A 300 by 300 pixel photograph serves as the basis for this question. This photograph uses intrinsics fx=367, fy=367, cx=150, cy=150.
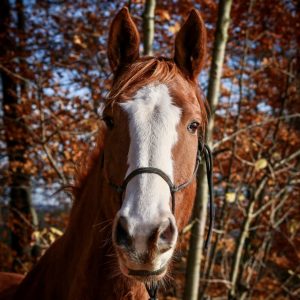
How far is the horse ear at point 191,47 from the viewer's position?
8.68ft

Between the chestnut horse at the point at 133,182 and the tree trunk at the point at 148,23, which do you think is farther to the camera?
the tree trunk at the point at 148,23

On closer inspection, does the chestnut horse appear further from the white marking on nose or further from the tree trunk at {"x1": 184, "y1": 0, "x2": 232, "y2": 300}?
the tree trunk at {"x1": 184, "y1": 0, "x2": 232, "y2": 300}

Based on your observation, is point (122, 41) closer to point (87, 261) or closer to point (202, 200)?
point (87, 261)

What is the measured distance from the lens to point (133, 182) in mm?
1931

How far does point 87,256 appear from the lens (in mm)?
2393

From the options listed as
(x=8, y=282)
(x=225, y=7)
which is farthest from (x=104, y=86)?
(x=8, y=282)

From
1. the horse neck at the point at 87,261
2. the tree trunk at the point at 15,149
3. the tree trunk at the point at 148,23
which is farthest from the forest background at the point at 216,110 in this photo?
the horse neck at the point at 87,261

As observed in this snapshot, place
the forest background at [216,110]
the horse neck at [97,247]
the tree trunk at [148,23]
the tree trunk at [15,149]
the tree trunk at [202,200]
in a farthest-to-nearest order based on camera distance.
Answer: the tree trunk at [15,149], the forest background at [216,110], the tree trunk at [148,23], the tree trunk at [202,200], the horse neck at [97,247]

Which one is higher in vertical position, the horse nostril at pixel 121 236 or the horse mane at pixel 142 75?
the horse mane at pixel 142 75

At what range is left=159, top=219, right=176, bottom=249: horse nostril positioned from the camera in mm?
1801

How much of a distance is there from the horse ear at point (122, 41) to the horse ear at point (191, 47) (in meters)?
0.31

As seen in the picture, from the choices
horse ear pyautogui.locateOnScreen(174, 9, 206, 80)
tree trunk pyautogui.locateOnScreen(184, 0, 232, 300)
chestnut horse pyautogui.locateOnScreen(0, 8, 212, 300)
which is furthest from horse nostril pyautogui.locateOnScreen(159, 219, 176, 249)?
→ tree trunk pyautogui.locateOnScreen(184, 0, 232, 300)

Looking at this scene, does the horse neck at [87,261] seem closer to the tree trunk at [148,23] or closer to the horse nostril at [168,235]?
the horse nostril at [168,235]

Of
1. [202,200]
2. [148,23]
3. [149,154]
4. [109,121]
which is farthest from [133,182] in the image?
[148,23]
